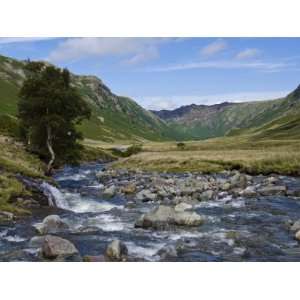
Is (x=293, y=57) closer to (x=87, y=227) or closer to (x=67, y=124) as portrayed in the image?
(x=87, y=227)

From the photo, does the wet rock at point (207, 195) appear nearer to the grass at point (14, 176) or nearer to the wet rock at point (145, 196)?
the wet rock at point (145, 196)

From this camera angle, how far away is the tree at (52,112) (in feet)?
93.4

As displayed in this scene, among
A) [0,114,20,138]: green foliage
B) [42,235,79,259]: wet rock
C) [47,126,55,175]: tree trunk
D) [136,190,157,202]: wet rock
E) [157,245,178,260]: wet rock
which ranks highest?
[0,114,20,138]: green foliage

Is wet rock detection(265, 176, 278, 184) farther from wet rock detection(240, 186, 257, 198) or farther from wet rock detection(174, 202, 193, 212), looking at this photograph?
wet rock detection(174, 202, 193, 212)

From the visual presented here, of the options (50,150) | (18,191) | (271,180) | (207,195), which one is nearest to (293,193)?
(207,195)

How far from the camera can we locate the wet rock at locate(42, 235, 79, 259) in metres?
13.2

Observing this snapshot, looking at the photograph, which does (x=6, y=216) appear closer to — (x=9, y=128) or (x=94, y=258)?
(x=94, y=258)

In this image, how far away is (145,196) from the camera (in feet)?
72.1

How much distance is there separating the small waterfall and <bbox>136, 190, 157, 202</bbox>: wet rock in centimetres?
334

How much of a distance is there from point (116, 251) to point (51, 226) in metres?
3.72

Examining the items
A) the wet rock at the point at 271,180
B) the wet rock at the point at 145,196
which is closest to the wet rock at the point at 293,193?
the wet rock at the point at 271,180

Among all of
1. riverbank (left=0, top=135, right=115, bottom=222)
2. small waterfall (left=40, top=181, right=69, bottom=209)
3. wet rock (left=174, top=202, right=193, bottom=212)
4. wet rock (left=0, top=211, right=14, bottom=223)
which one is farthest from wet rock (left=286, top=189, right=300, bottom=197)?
wet rock (left=0, top=211, right=14, bottom=223)

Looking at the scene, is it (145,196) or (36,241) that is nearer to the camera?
(36,241)
